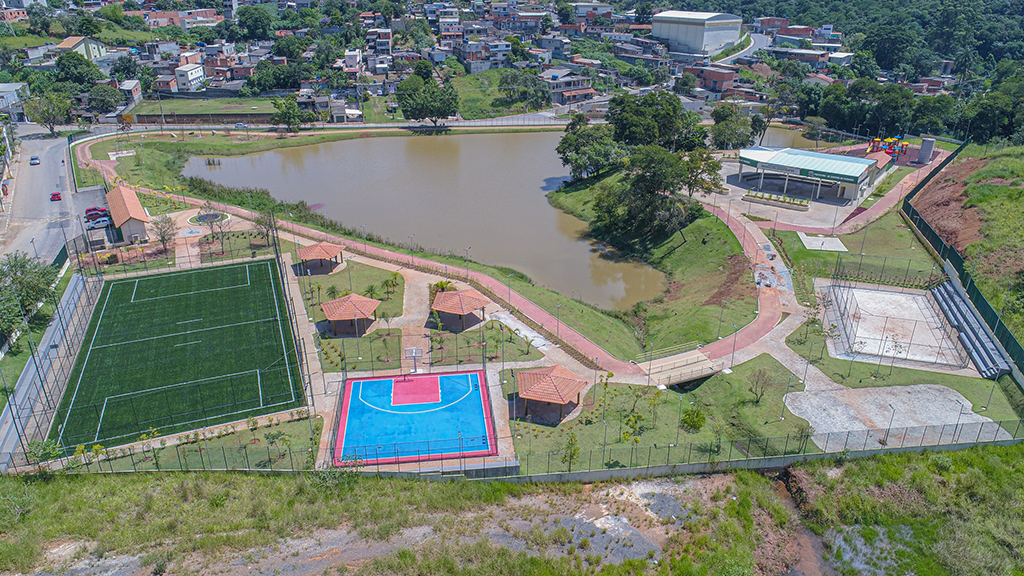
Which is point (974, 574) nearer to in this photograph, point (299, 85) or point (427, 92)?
point (427, 92)

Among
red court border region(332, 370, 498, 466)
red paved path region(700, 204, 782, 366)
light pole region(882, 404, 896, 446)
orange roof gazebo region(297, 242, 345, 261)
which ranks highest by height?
orange roof gazebo region(297, 242, 345, 261)

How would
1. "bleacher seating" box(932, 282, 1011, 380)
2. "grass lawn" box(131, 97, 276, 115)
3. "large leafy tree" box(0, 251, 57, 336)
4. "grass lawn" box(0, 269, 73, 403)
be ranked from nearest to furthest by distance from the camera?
"grass lawn" box(0, 269, 73, 403) → "bleacher seating" box(932, 282, 1011, 380) → "large leafy tree" box(0, 251, 57, 336) → "grass lawn" box(131, 97, 276, 115)

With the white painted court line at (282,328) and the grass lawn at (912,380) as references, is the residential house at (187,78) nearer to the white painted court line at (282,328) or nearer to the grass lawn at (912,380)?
the white painted court line at (282,328)

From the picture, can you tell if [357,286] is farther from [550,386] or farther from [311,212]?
[311,212]

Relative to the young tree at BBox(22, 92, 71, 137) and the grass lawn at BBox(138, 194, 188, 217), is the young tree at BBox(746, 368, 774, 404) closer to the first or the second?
the grass lawn at BBox(138, 194, 188, 217)

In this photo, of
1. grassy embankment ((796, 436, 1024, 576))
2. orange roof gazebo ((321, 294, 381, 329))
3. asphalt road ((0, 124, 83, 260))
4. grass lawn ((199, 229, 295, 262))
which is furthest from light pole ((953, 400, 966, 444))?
asphalt road ((0, 124, 83, 260))

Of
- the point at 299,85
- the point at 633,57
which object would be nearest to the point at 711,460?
the point at 299,85

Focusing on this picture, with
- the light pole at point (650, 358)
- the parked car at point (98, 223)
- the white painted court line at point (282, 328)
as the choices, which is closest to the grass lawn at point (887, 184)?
the light pole at point (650, 358)
